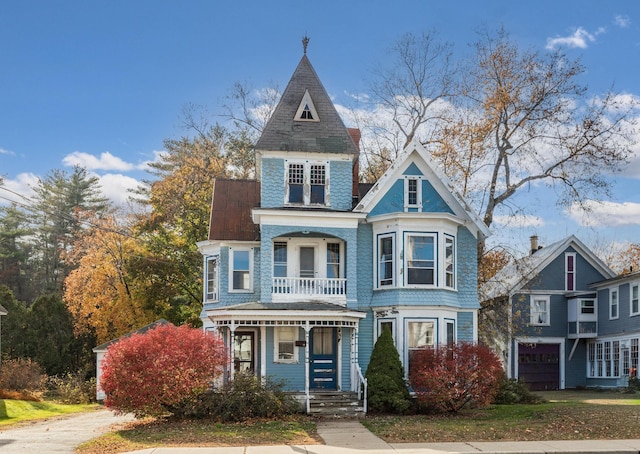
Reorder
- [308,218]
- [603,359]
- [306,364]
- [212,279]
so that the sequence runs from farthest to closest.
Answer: [603,359], [212,279], [308,218], [306,364]

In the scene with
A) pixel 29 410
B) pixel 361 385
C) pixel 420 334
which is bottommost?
pixel 29 410

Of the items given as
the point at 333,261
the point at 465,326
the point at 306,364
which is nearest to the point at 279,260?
the point at 333,261

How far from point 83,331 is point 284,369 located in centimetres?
1993

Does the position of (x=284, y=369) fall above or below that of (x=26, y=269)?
below

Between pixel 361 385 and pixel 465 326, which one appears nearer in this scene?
pixel 361 385

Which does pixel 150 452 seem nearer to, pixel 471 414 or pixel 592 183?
pixel 471 414

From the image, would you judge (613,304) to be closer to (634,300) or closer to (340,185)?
(634,300)

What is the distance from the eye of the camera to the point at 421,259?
86.6ft

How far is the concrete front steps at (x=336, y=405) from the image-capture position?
23.5 meters

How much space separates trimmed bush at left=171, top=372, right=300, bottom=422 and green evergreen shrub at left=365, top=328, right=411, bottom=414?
3.16m

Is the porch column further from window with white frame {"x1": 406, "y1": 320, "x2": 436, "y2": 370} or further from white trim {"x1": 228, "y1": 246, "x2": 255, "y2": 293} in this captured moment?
window with white frame {"x1": 406, "y1": 320, "x2": 436, "y2": 370}

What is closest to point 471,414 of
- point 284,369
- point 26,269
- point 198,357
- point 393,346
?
point 393,346

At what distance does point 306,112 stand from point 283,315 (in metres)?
7.88

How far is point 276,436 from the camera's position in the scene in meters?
18.7
